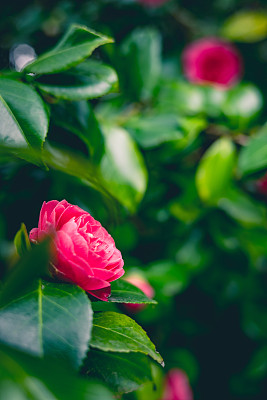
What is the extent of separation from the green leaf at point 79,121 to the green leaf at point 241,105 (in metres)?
0.42

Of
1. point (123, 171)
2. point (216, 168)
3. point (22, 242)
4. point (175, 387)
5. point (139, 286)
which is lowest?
point (175, 387)

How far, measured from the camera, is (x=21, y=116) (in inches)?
16.9

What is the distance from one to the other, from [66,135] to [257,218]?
1.54ft

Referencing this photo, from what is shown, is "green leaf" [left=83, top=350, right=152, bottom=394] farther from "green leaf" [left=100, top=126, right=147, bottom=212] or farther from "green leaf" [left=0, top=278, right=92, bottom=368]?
"green leaf" [left=100, top=126, right=147, bottom=212]

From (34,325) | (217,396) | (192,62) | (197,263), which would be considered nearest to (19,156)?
(34,325)

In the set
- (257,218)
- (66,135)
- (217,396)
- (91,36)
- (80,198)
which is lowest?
(217,396)

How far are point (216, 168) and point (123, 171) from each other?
237mm

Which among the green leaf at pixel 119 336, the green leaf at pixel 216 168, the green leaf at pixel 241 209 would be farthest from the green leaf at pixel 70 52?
the green leaf at pixel 241 209

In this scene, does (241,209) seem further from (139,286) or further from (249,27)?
(249,27)

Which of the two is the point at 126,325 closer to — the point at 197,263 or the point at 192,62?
the point at 197,263

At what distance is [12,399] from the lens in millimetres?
207

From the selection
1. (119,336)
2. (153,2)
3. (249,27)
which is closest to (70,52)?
(119,336)

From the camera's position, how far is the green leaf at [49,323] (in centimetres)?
31

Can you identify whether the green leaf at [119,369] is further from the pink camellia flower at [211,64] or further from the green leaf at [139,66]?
the pink camellia flower at [211,64]
